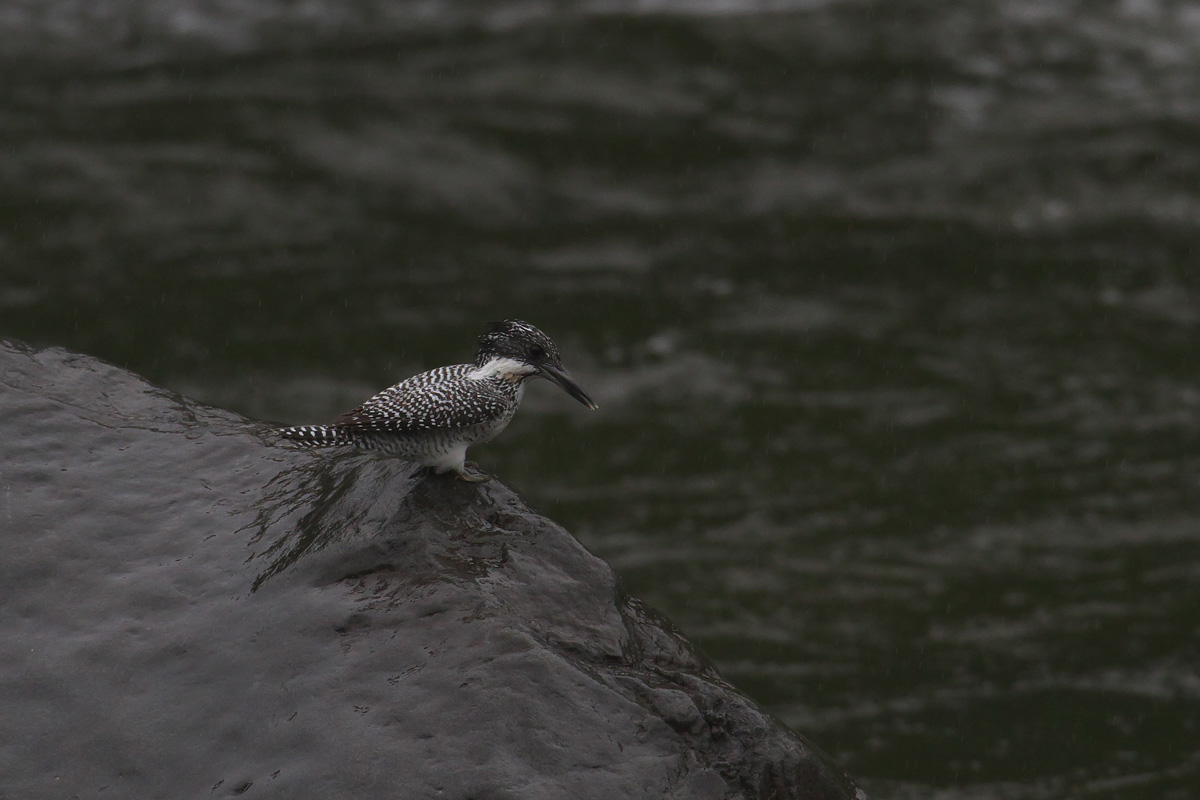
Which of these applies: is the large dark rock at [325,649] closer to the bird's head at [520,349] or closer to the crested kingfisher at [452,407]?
the crested kingfisher at [452,407]

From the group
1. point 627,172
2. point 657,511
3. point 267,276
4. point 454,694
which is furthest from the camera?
point 627,172

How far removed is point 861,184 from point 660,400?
15.8 ft

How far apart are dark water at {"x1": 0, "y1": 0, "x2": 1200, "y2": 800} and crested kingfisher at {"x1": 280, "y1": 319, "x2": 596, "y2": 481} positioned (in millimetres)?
4901

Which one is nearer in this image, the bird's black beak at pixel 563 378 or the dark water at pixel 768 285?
the bird's black beak at pixel 563 378

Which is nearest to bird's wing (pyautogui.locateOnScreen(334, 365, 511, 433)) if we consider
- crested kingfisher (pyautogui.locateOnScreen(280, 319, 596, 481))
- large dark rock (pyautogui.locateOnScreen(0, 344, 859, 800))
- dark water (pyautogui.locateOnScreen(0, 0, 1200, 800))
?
crested kingfisher (pyautogui.locateOnScreen(280, 319, 596, 481))

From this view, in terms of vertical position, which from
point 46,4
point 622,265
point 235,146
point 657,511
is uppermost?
point 46,4

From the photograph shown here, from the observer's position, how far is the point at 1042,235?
16.8 meters

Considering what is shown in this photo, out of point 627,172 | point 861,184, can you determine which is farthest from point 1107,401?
point 627,172

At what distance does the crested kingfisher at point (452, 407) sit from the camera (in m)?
6.44

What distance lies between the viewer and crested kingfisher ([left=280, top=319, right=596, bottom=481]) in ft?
21.1

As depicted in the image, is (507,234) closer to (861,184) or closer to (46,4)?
(861,184)

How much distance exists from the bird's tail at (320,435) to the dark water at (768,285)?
17.9ft

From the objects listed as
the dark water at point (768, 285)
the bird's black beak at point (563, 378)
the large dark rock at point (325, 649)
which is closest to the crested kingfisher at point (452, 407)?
the bird's black beak at point (563, 378)

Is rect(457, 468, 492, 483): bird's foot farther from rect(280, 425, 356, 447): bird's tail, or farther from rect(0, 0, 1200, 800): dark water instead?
rect(0, 0, 1200, 800): dark water
